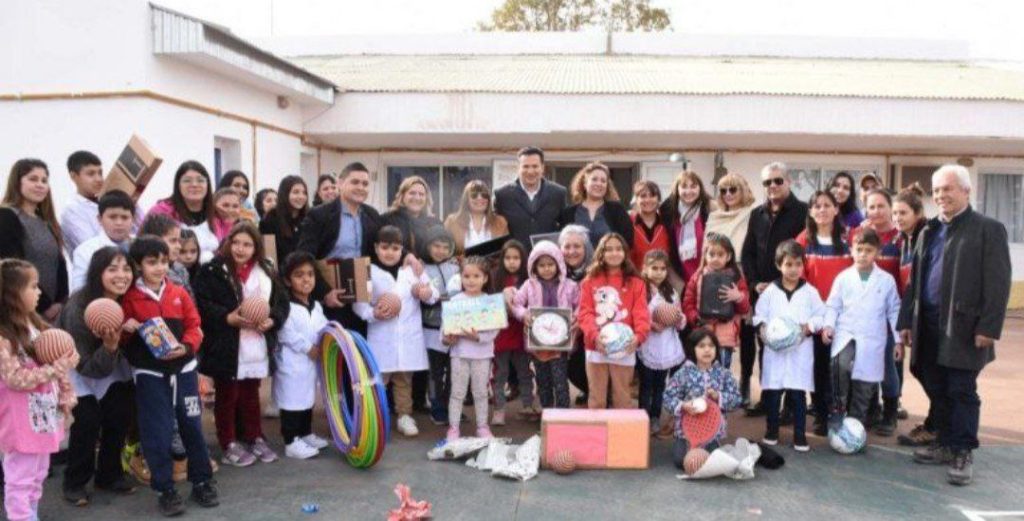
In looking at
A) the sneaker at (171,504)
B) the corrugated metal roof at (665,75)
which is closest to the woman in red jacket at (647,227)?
the sneaker at (171,504)

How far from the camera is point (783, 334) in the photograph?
209 inches

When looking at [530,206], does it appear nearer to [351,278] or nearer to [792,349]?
[351,278]

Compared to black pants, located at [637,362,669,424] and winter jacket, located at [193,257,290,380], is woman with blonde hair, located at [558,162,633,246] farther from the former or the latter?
winter jacket, located at [193,257,290,380]

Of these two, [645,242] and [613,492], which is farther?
[645,242]

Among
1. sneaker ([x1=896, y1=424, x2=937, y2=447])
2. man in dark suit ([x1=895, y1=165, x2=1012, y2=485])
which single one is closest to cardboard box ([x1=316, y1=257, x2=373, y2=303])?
man in dark suit ([x1=895, y1=165, x2=1012, y2=485])

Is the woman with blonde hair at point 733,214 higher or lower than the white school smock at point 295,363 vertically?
higher

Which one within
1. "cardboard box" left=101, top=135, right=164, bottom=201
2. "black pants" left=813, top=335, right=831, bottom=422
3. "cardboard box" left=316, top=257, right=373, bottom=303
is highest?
"cardboard box" left=101, top=135, right=164, bottom=201

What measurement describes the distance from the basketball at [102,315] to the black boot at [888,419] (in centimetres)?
507

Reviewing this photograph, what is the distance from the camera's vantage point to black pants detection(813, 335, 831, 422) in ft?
18.4

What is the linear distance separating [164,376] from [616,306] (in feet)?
9.31

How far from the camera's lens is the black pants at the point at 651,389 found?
5.71 metres

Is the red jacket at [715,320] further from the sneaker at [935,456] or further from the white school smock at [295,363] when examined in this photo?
the white school smock at [295,363]

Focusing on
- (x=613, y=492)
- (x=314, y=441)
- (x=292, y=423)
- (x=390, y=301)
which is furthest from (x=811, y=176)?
(x=292, y=423)

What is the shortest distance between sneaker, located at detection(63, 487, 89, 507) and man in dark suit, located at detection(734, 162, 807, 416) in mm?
4549
